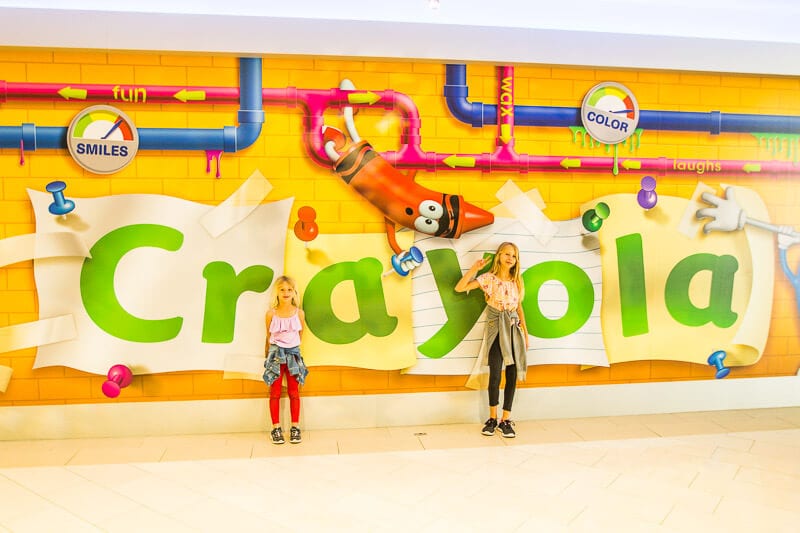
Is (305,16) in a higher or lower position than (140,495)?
higher

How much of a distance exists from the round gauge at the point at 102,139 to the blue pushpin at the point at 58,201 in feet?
0.65

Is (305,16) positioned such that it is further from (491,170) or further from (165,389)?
(165,389)

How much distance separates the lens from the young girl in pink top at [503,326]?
4.52 metres

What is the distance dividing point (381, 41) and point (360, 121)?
0.54 metres

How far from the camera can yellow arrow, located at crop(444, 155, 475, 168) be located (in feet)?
15.2

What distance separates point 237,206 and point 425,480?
2153 millimetres

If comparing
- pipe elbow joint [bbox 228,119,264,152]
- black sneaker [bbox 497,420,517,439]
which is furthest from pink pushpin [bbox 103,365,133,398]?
black sneaker [bbox 497,420,517,439]

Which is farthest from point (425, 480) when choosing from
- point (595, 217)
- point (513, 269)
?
point (595, 217)

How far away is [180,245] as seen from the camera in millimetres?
4441

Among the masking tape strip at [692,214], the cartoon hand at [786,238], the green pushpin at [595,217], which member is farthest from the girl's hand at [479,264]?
the cartoon hand at [786,238]

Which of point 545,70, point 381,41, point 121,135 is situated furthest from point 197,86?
point 545,70

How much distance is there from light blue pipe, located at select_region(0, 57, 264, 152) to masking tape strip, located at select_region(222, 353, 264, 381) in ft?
4.59

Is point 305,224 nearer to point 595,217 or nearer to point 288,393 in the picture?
point 288,393

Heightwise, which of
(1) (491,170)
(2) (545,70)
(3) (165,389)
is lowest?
(3) (165,389)
